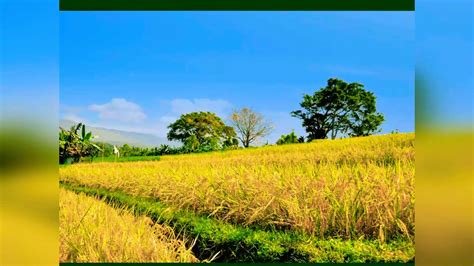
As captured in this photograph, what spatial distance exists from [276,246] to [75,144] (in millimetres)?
7880

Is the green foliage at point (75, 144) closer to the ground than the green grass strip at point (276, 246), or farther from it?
farther from it

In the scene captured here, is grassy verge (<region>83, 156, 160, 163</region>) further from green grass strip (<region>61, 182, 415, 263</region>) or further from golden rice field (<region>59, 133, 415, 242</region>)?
green grass strip (<region>61, 182, 415, 263</region>)

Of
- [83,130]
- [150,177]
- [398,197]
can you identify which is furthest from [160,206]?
[83,130]

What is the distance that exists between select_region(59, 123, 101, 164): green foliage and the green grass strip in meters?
6.40

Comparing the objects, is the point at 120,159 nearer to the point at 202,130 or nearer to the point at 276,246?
the point at 202,130

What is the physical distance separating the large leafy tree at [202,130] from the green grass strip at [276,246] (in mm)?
6261

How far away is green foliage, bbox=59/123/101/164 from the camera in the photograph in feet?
30.8

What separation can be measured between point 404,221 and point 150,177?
3698 millimetres

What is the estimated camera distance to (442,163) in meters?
1.82

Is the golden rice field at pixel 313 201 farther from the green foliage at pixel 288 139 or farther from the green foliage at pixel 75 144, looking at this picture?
the green foliage at pixel 288 139

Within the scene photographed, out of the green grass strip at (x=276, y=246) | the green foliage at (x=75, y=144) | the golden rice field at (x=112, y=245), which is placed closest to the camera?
the golden rice field at (x=112, y=245)

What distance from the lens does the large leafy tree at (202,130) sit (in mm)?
10078

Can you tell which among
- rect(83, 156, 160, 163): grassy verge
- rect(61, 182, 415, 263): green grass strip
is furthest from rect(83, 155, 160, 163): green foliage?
rect(61, 182, 415, 263): green grass strip

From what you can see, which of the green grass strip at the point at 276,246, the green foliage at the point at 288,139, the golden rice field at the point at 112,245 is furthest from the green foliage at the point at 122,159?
the golden rice field at the point at 112,245
